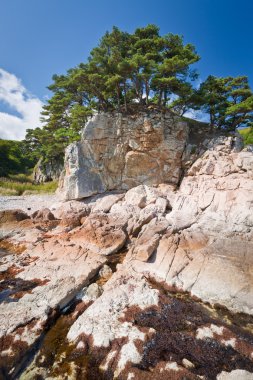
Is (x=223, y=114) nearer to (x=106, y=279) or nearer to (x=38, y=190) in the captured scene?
(x=106, y=279)

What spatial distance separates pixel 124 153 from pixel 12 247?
1254 centimetres

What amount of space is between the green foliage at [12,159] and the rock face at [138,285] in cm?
2228

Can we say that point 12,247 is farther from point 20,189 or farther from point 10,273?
point 20,189

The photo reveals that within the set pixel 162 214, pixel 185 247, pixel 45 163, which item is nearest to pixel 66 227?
pixel 162 214

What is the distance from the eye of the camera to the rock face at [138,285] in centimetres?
570

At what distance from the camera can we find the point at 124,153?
760 inches

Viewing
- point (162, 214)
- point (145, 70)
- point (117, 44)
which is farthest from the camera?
point (117, 44)

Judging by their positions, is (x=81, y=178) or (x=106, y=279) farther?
(x=81, y=178)

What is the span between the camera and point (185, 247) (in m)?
11.1

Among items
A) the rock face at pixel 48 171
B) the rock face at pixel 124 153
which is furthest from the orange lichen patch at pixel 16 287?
the rock face at pixel 48 171

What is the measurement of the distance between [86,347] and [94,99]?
839 inches

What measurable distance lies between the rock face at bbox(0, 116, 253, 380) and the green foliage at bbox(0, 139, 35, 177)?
22.3 m

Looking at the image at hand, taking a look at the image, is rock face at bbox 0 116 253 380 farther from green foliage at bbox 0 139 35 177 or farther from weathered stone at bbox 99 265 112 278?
green foliage at bbox 0 139 35 177

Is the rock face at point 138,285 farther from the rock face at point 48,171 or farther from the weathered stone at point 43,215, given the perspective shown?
the rock face at point 48,171
